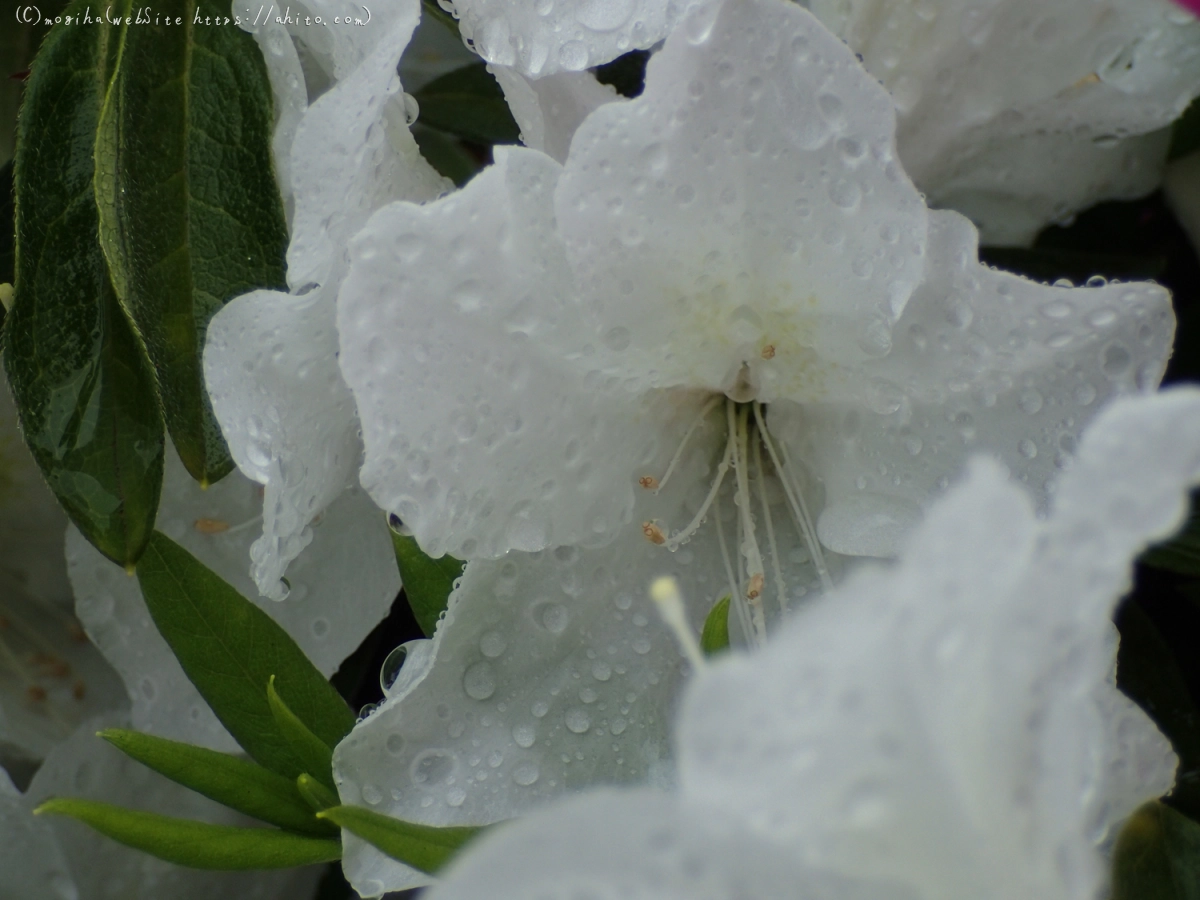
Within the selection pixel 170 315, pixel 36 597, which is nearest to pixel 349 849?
pixel 170 315

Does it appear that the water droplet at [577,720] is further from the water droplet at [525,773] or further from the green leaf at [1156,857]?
the green leaf at [1156,857]

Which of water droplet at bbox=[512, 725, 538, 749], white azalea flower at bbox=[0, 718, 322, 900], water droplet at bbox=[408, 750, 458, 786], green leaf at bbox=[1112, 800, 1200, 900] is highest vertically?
water droplet at bbox=[408, 750, 458, 786]

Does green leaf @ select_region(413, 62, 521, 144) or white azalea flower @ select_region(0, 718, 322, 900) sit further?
green leaf @ select_region(413, 62, 521, 144)

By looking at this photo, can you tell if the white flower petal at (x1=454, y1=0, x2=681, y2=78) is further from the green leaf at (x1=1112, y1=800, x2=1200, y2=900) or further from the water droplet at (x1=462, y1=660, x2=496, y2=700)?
the green leaf at (x1=1112, y1=800, x2=1200, y2=900)

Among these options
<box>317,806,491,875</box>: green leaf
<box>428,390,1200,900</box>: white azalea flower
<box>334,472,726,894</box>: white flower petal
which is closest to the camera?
<box>428,390,1200,900</box>: white azalea flower

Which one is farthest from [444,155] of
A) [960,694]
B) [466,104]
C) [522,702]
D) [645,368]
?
[960,694]

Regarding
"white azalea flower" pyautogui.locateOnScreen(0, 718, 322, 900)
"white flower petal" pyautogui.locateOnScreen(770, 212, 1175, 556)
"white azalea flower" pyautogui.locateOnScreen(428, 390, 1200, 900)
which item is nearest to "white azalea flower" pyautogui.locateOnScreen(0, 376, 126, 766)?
"white azalea flower" pyautogui.locateOnScreen(0, 718, 322, 900)

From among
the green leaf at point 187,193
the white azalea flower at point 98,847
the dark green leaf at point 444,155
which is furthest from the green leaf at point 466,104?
the white azalea flower at point 98,847
